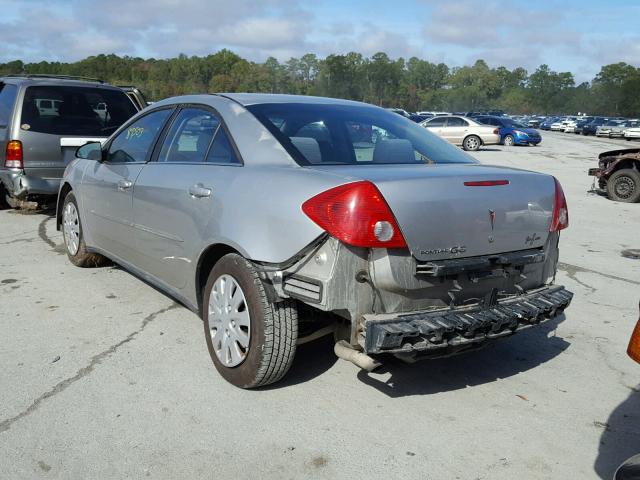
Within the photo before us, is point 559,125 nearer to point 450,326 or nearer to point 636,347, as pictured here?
point 450,326

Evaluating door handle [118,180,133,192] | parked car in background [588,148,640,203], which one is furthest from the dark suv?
parked car in background [588,148,640,203]

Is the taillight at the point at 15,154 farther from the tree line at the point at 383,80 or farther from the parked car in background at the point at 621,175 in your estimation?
the tree line at the point at 383,80

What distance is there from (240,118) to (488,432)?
226 centimetres

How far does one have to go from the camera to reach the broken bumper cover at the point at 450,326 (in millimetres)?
2955

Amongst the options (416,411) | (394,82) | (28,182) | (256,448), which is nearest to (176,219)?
(256,448)

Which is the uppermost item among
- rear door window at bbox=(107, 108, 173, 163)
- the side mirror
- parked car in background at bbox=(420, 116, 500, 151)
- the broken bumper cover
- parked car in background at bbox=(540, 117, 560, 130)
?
rear door window at bbox=(107, 108, 173, 163)

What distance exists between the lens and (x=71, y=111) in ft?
27.2

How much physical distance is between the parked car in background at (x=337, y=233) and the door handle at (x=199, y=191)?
0.01 m

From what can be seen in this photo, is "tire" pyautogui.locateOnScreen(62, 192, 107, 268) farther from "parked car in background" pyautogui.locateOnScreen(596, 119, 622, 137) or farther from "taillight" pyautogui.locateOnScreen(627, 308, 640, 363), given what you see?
"parked car in background" pyautogui.locateOnScreen(596, 119, 622, 137)

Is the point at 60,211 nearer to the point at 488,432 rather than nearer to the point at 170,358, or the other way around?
the point at 170,358

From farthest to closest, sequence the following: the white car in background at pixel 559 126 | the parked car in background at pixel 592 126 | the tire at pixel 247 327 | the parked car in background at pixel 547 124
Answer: the parked car in background at pixel 547 124
the white car in background at pixel 559 126
the parked car in background at pixel 592 126
the tire at pixel 247 327

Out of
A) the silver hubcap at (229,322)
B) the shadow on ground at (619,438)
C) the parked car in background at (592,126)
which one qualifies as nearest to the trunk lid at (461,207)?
the silver hubcap at (229,322)

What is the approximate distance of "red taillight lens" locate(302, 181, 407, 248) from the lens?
9.68 ft

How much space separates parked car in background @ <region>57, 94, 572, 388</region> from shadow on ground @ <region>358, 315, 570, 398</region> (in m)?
0.54
